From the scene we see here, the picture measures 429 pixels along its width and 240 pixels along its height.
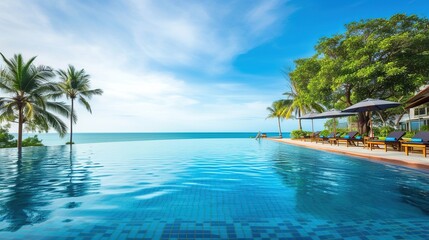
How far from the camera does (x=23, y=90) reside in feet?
45.6

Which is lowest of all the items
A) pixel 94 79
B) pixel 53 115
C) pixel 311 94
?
pixel 53 115

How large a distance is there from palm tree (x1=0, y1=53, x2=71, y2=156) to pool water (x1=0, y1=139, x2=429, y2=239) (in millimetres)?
9449

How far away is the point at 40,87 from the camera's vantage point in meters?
14.6

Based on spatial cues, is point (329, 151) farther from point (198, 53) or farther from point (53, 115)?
point (53, 115)

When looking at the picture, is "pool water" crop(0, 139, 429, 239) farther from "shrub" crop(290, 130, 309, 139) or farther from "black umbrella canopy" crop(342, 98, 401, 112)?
"shrub" crop(290, 130, 309, 139)

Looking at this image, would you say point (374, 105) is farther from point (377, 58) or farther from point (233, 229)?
point (233, 229)

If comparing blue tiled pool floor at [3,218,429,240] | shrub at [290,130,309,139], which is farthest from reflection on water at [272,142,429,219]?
shrub at [290,130,309,139]

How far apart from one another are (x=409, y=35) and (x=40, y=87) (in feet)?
80.2

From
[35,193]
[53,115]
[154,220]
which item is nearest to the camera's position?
[154,220]

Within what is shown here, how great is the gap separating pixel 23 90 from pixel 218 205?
16.2 metres

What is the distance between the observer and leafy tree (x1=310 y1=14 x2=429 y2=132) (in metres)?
13.1

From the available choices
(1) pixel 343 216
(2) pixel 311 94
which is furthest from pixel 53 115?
(2) pixel 311 94

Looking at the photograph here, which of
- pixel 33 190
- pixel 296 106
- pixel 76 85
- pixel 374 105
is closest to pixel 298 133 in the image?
pixel 296 106

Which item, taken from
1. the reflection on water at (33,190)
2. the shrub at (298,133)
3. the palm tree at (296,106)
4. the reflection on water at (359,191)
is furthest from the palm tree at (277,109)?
the reflection on water at (33,190)
